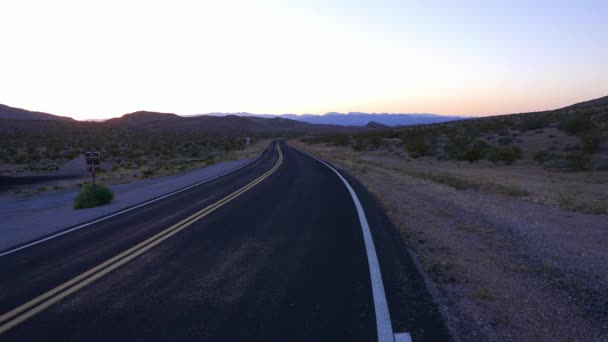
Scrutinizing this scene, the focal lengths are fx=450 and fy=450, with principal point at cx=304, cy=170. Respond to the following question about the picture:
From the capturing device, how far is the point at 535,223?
916 centimetres

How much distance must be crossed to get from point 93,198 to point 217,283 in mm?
11479

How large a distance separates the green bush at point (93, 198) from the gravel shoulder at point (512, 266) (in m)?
10.2

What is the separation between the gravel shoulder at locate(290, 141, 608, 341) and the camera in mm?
4578

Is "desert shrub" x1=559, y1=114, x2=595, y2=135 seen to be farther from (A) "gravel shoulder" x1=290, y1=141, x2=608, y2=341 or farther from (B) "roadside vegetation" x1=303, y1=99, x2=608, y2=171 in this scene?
(A) "gravel shoulder" x1=290, y1=141, x2=608, y2=341

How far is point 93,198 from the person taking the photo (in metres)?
15.9

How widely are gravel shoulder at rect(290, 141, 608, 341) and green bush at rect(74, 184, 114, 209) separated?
10.2 m

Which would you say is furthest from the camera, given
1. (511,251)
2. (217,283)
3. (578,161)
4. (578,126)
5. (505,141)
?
(505,141)

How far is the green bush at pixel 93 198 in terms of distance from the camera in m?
15.6

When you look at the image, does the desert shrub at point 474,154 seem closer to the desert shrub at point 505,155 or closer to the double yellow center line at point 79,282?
the desert shrub at point 505,155

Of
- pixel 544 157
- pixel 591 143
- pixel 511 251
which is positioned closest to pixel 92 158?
pixel 511 251

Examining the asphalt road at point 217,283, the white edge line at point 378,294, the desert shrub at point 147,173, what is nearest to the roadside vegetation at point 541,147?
the asphalt road at point 217,283

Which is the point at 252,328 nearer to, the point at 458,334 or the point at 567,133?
the point at 458,334

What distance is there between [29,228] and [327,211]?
26.3 ft

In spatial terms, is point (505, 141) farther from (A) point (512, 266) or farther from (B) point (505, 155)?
(A) point (512, 266)
